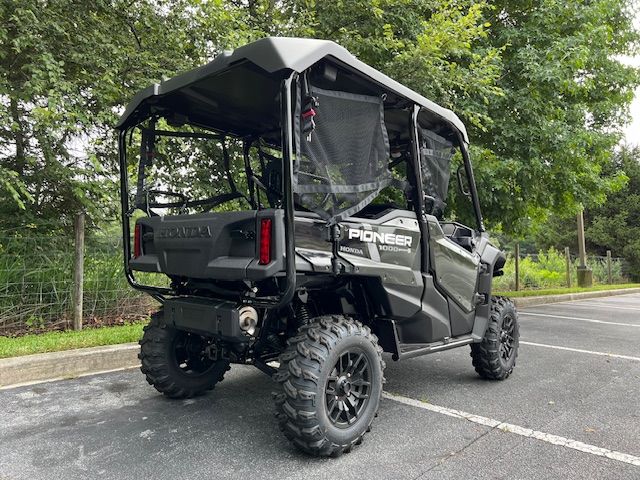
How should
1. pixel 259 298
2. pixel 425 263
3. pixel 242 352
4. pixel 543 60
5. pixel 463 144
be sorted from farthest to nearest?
pixel 543 60 → pixel 463 144 → pixel 425 263 → pixel 242 352 → pixel 259 298

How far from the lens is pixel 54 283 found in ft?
20.1

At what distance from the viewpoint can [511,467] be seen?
8.96 feet

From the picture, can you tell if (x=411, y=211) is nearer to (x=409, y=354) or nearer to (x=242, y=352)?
(x=409, y=354)

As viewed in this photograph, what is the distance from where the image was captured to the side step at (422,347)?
11.6 feet

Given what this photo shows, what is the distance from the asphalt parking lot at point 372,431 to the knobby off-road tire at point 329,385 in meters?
0.14

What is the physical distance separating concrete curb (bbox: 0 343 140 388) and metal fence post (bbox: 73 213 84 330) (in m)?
1.21

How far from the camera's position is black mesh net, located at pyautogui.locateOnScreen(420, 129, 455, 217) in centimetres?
387

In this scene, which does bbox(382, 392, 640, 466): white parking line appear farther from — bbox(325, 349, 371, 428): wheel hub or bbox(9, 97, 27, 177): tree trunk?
bbox(9, 97, 27, 177): tree trunk

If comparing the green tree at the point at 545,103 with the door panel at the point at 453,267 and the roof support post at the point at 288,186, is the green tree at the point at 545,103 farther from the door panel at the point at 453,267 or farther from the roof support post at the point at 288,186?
the roof support post at the point at 288,186

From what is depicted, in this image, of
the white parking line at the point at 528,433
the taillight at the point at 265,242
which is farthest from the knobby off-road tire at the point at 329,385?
the white parking line at the point at 528,433

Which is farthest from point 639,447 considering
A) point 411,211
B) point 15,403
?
point 15,403

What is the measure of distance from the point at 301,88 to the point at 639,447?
301cm

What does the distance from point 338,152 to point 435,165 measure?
1.27m

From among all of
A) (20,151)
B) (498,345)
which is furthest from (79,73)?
(498,345)
